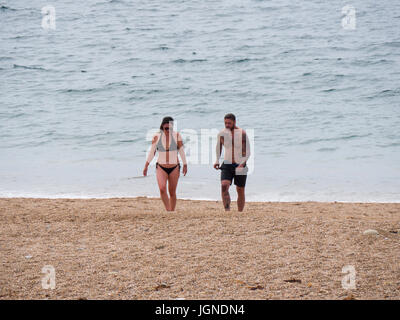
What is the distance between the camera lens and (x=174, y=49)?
2609cm

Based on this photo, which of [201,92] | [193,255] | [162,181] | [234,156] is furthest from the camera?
[201,92]

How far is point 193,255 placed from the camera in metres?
4.94

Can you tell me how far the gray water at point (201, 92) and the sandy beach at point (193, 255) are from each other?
3.59 m

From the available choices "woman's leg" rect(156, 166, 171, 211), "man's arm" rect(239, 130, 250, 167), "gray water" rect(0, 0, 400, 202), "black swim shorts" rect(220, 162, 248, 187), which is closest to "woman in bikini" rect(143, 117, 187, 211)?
"woman's leg" rect(156, 166, 171, 211)

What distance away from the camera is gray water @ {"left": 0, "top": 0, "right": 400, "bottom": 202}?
11.5 meters

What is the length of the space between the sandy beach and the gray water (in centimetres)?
359

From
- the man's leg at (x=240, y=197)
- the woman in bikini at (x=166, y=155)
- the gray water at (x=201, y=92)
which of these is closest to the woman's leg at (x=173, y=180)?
the woman in bikini at (x=166, y=155)

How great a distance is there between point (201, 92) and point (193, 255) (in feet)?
56.3

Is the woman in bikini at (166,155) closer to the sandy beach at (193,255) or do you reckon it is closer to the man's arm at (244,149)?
the sandy beach at (193,255)

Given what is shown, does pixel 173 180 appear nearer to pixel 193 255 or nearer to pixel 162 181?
pixel 162 181

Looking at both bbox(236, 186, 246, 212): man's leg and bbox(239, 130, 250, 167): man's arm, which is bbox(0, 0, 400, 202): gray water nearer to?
bbox(236, 186, 246, 212): man's leg

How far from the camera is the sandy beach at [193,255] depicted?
4059mm

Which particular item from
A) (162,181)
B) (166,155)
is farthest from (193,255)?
(166,155)

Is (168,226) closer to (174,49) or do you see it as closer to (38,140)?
(38,140)
